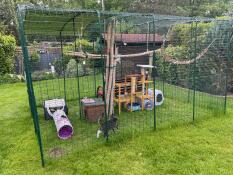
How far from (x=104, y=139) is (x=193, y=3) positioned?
53.7 feet

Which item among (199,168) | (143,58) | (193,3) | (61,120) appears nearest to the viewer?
(199,168)

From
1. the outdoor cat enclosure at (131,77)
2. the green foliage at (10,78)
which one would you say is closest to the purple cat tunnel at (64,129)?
the outdoor cat enclosure at (131,77)

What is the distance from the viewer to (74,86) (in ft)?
28.2

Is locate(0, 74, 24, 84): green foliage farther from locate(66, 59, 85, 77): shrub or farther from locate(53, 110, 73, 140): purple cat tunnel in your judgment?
locate(53, 110, 73, 140): purple cat tunnel

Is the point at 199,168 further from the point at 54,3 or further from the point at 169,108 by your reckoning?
the point at 54,3

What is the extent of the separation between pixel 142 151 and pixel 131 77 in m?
2.23

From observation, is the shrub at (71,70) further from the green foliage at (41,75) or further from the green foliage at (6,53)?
the green foliage at (6,53)

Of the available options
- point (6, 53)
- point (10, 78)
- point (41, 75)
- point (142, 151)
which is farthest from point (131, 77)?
point (10, 78)

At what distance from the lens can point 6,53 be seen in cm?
998

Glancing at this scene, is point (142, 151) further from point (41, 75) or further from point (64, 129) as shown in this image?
point (41, 75)

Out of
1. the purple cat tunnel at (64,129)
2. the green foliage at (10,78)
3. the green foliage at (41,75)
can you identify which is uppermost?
the green foliage at (41,75)

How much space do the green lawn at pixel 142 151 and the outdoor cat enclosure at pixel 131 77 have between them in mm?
117

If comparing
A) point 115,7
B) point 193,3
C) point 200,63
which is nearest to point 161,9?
point 193,3

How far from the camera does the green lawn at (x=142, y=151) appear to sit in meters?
3.32
